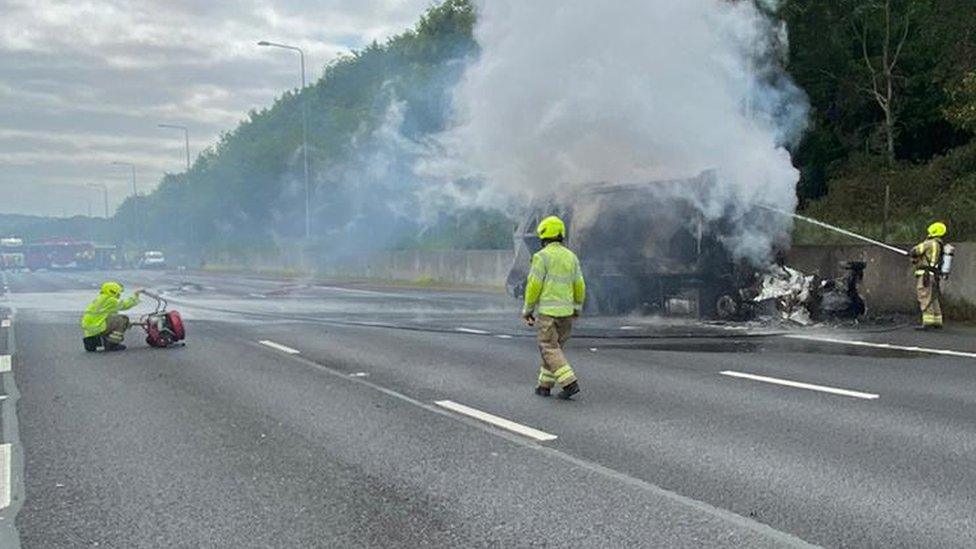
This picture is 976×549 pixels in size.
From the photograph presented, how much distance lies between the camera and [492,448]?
6016 mm

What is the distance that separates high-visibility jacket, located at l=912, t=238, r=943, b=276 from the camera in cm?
1265

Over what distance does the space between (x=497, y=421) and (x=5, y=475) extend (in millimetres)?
3402

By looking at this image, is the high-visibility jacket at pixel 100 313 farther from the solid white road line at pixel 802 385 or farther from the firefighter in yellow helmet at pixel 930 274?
the firefighter in yellow helmet at pixel 930 274

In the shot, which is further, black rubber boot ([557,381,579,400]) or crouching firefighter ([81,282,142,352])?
crouching firefighter ([81,282,142,352])

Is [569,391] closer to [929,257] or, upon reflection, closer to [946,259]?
[929,257]

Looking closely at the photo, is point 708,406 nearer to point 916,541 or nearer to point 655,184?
point 916,541

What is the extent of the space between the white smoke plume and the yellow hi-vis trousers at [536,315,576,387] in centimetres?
724

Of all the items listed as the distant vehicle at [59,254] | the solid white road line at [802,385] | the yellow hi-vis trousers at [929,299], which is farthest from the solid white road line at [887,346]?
the distant vehicle at [59,254]

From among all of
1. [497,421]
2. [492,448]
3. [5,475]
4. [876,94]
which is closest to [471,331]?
[497,421]

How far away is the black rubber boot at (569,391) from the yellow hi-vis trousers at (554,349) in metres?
0.05

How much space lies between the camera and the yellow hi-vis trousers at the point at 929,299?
1278 cm

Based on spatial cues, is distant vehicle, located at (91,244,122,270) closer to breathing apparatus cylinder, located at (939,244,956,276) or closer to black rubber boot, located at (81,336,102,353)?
black rubber boot, located at (81,336,102,353)

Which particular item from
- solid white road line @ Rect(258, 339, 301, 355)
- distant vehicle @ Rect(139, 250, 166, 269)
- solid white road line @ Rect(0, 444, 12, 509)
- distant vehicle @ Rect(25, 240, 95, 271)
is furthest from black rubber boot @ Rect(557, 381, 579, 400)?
distant vehicle @ Rect(25, 240, 95, 271)

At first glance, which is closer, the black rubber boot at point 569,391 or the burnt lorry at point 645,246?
the black rubber boot at point 569,391
